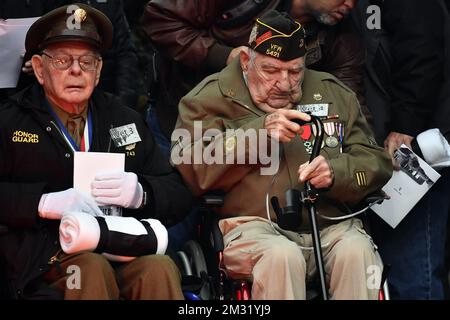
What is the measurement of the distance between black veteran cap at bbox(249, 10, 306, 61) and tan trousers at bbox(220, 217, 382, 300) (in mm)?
864

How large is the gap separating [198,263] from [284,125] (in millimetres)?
851

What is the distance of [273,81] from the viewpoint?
6445mm

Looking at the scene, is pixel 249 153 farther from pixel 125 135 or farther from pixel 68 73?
pixel 68 73

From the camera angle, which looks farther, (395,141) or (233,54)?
(395,141)

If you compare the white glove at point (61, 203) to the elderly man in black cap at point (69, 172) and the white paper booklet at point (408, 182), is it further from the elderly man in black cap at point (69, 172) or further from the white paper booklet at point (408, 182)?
the white paper booklet at point (408, 182)

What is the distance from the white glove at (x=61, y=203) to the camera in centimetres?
585

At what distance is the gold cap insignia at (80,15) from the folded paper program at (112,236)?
3.48 feet

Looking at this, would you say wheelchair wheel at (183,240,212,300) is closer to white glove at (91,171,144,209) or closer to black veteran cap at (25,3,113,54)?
white glove at (91,171,144,209)

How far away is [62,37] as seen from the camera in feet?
20.2

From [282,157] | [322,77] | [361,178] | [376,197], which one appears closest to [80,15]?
[282,157]

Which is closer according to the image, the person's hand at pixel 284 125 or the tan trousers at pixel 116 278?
the tan trousers at pixel 116 278

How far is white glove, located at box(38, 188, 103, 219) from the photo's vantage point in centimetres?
585

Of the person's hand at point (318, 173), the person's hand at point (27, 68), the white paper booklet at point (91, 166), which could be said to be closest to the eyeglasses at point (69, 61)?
the person's hand at point (27, 68)
